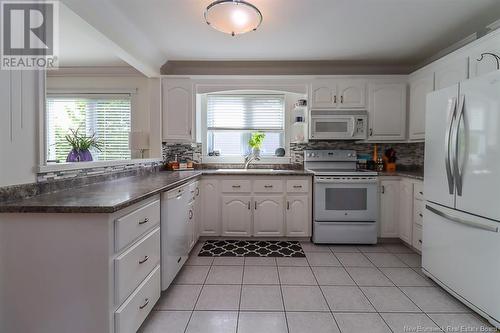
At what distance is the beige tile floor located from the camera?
173 cm

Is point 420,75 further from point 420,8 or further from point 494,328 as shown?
point 494,328

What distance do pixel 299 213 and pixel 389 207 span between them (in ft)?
3.76

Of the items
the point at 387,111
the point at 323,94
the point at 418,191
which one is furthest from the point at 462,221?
the point at 323,94

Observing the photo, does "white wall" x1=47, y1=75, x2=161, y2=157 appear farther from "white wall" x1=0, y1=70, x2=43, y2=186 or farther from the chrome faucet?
"white wall" x1=0, y1=70, x2=43, y2=186

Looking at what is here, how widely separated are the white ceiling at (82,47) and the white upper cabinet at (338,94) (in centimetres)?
245

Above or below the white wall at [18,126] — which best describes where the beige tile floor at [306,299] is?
below

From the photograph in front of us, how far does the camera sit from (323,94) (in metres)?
3.46

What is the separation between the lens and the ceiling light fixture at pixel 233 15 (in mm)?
1789

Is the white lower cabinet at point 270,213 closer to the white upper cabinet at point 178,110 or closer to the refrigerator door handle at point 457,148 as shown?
the white upper cabinet at point 178,110

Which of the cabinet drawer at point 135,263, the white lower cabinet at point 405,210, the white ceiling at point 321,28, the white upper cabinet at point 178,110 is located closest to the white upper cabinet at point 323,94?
the white ceiling at point 321,28

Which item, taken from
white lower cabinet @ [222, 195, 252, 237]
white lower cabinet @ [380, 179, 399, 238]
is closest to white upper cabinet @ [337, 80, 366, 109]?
white lower cabinet @ [380, 179, 399, 238]

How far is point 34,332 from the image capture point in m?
1.27

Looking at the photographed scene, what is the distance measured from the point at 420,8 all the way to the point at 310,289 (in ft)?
8.55

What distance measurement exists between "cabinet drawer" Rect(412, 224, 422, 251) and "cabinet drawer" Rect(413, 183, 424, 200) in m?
0.33
